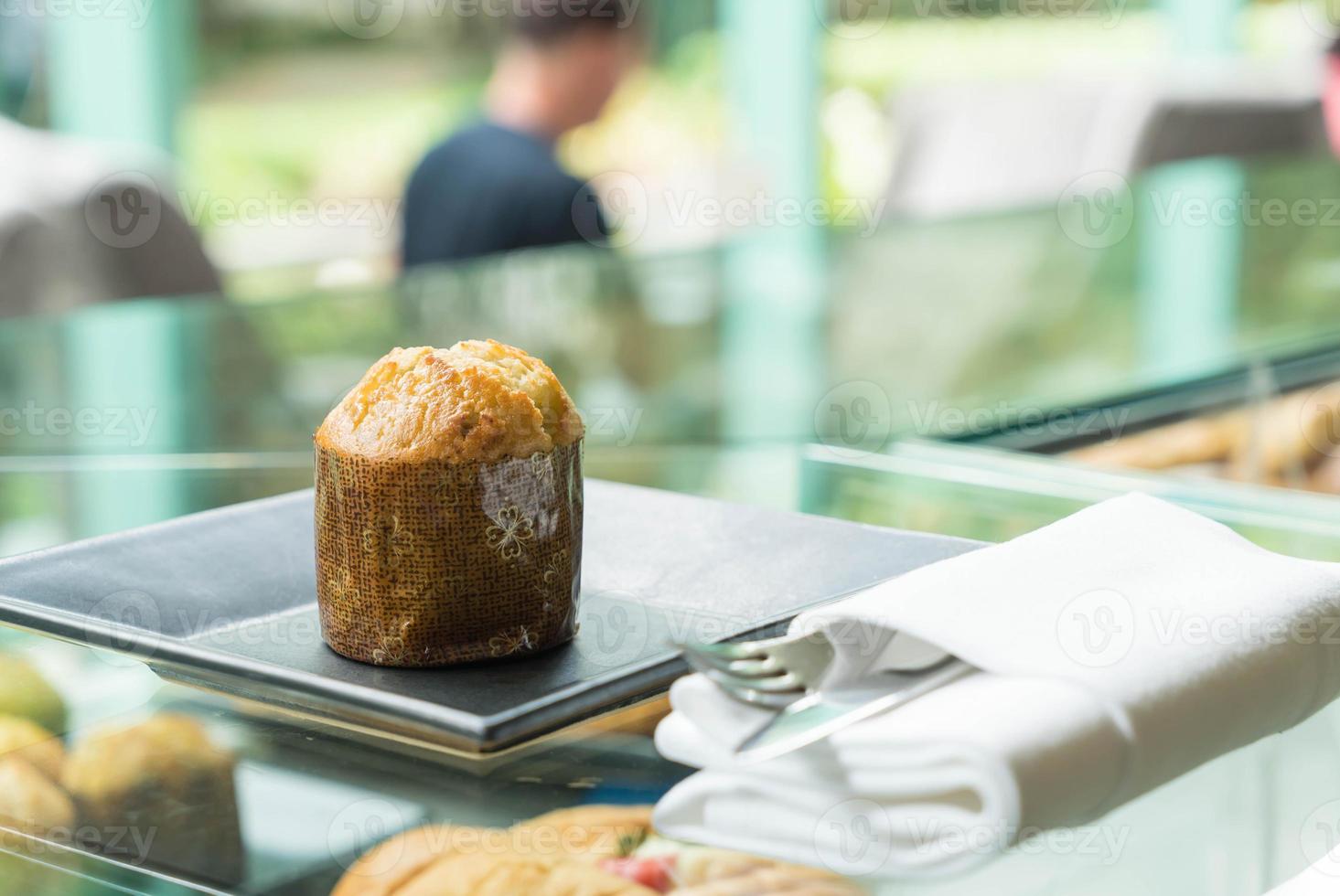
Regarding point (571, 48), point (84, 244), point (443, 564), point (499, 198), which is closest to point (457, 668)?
point (443, 564)

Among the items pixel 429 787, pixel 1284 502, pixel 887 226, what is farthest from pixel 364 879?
pixel 887 226

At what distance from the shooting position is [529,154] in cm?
272

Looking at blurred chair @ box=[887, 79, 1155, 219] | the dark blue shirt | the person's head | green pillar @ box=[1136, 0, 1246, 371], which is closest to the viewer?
green pillar @ box=[1136, 0, 1246, 371]

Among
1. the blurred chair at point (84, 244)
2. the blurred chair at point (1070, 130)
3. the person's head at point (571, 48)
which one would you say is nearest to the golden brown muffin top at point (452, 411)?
the blurred chair at point (84, 244)

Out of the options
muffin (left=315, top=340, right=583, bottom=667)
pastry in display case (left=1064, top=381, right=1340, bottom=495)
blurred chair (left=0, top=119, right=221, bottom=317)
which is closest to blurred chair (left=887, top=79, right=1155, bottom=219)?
blurred chair (left=0, top=119, right=221, bottom=317)

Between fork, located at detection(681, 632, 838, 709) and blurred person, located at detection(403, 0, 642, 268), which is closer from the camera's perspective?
fork, located at detection(681, 632, 838, 709)

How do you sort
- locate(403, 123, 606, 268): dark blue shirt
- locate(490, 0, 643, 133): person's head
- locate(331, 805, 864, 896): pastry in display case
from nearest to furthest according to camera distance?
locate(331, 805, 864, 896): pastry in display case, locate(403, 123, 606, 268): dark blue shirt, locate(490, 0, 643, 133): person's head

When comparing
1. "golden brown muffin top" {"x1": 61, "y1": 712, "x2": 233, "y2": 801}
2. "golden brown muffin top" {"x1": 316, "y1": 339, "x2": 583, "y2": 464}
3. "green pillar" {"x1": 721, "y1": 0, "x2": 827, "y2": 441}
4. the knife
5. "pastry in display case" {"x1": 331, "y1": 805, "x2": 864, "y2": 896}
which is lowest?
"green pillar" {"x1": 721, "y1": 0, "x2": 827, "y2": 441}

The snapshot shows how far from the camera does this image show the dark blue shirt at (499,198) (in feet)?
8.77

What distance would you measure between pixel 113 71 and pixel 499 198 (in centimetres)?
109

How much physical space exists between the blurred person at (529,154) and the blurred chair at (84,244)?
1.84ft

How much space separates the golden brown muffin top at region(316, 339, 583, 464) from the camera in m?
0.61

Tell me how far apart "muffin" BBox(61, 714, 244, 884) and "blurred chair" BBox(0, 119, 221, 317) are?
5.50 feet

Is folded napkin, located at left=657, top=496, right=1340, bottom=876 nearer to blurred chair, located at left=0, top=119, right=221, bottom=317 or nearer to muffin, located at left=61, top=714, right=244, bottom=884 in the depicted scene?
muffin, located at left=61, top=714, right=244, bottom=884
